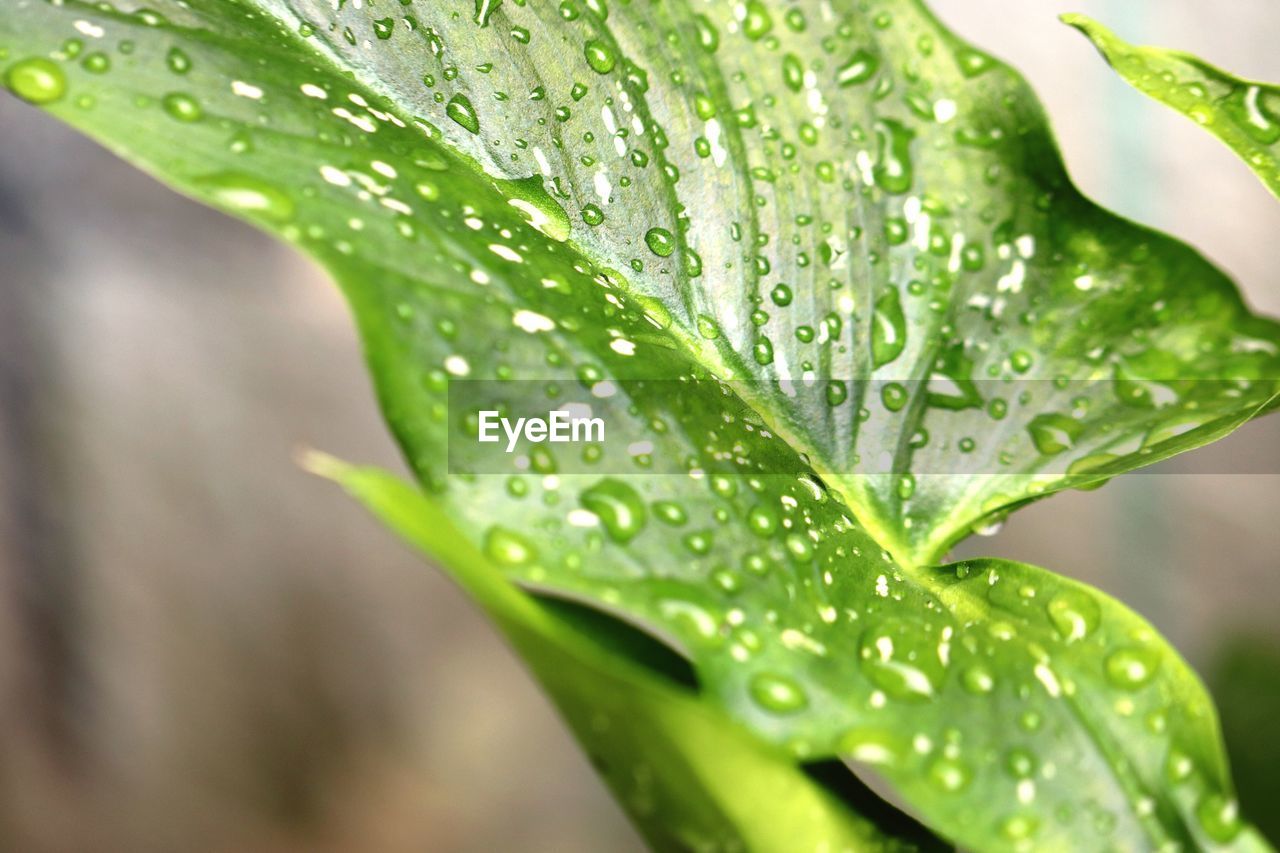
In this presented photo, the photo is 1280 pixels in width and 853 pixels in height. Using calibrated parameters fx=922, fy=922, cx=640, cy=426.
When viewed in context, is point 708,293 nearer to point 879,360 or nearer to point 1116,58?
point 879,360

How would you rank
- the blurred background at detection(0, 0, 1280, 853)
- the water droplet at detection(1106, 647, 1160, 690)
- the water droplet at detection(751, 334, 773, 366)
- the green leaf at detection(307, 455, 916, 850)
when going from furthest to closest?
the blurred background at detection(0, 0, 1280, 853), the water droplet at detection(751, 334, 773, 366), the water droplet at detection(1106, 647, 1160, 690), the green leaf at detection(307, 455, 916, 850)

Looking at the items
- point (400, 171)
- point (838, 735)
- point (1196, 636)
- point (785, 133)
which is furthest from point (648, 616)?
Result: point (1196, 636)

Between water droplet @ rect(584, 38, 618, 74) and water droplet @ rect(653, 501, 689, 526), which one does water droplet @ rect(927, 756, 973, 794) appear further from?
water droplet @ rect(584, 38, 618, 74)

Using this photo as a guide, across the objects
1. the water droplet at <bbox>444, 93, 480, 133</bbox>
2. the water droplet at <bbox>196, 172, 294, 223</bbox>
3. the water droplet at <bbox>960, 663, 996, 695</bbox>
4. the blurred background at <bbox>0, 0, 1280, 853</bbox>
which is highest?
the water droplet at <bbox>444, 93, 480, 133</bbox>

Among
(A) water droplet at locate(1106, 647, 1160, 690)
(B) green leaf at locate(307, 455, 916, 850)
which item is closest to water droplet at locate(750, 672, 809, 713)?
(B) green leaf at locate(307, 455, 916, 850)

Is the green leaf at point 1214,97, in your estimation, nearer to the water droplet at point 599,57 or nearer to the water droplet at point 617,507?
the water droplet at point 599,57

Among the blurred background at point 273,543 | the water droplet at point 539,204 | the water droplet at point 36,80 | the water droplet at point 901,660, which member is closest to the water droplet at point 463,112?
the water droplet at point 539,204

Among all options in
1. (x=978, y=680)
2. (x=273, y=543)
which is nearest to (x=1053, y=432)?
(x=978, y=680)
